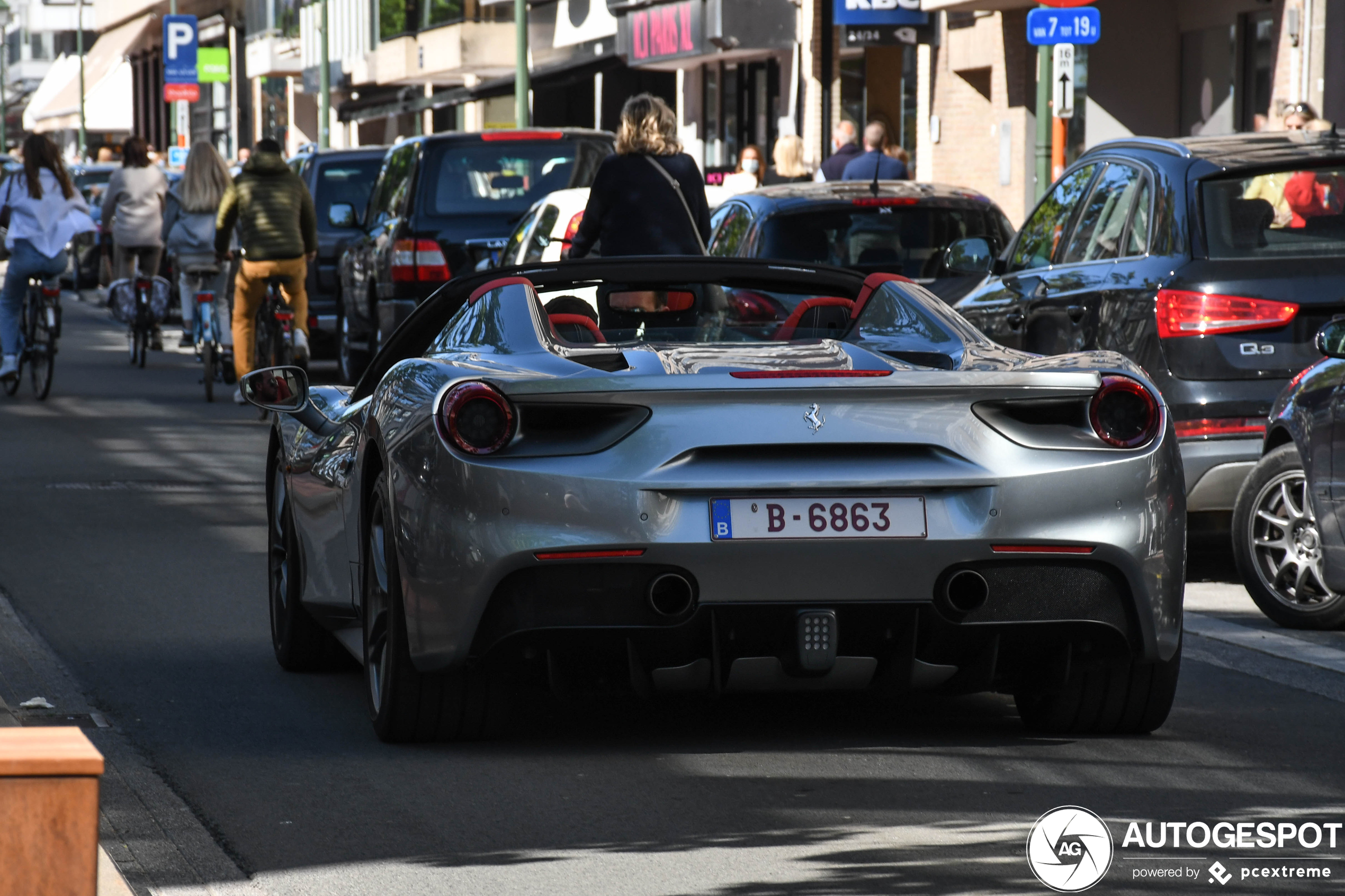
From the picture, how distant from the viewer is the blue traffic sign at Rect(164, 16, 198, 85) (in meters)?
53.2

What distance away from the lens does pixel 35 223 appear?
679 inches

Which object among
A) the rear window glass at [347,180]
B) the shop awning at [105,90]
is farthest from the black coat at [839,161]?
the shop awning at [105,90]

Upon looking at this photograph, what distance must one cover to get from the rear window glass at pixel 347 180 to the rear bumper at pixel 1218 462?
14.1 m

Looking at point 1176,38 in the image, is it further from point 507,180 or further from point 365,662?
point 365,662

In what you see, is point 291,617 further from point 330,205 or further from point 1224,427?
point 330,205

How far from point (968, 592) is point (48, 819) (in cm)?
284

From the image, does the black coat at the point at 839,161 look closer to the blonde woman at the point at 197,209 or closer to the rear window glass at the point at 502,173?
the rear window glass at the point at 502,173

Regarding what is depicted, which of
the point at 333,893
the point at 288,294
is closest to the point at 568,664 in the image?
the point at 333,893

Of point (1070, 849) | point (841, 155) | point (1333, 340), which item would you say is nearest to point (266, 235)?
point (841, 155)

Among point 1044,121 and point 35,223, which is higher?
point 1044,121

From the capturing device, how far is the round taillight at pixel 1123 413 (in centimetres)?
563

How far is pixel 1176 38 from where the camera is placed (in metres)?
27.0

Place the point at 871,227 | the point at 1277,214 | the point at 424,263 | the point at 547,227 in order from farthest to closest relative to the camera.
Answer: the point at 424,263
the point at 547,227
the point at 871,227
the point at 1277,214

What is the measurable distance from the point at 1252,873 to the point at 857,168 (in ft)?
51.7
